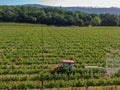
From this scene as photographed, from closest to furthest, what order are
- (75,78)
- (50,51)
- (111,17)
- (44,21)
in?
(75,78) < (50,51) < (44,21) < (111,17)

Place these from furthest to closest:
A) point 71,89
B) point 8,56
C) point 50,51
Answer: point 50,51
point 8,56
point 71,89

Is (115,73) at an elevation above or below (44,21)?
above

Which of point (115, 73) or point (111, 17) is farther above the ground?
point (115, 73)

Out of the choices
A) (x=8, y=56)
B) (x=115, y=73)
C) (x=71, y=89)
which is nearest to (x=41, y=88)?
(x=71, y=89)

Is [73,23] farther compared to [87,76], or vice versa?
[73,23]

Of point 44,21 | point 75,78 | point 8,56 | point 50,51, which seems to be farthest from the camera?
point 44,21

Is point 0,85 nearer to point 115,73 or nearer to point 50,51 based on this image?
point 115,73

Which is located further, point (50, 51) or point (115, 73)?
point (50, 51)

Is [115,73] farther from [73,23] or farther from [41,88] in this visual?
[73,23]

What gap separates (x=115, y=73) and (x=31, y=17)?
93.9 meters

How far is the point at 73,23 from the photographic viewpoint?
113 m

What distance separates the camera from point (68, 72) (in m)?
19.1

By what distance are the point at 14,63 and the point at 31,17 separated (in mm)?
88791

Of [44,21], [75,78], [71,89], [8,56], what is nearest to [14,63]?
[8,56]
